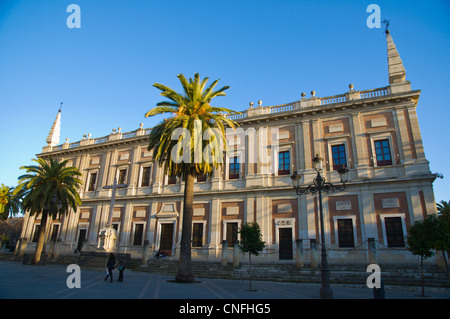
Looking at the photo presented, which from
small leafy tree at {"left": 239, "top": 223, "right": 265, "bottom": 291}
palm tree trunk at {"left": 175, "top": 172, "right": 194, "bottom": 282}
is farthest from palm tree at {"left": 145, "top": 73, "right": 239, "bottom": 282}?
small leafy tree at {"left": 239, "top": 223, "right": 265, "bottom": 291}

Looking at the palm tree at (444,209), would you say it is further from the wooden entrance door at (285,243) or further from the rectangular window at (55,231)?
the rectangular window at (55,231)

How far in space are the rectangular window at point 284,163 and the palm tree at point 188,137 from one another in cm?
703

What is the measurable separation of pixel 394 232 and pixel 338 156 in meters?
6.09

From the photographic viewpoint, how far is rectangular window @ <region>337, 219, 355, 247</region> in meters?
18.2

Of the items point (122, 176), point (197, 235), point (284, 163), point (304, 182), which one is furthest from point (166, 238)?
point (304, 182)

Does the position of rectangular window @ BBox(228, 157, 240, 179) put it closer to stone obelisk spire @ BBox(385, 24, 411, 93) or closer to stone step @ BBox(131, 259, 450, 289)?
stone step @ BBox(131, 259, 450, 289)

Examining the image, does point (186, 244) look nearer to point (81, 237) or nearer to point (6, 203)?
point (81, 237)

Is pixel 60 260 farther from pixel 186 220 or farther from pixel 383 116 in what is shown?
pixel 383 116

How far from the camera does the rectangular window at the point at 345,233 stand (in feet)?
59.9

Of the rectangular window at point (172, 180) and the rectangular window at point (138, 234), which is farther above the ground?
the rectangular window at point (172, 180)

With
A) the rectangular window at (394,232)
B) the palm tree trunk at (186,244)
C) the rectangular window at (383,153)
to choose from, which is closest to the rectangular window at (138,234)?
the palm tree trunk at (186,244)

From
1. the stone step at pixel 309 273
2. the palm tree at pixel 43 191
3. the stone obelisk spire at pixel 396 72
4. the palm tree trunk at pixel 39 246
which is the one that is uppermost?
the stone obelisk spire at pixel 396 72

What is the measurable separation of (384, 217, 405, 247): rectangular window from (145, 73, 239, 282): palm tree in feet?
37.7

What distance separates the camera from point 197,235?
75.3 ft
